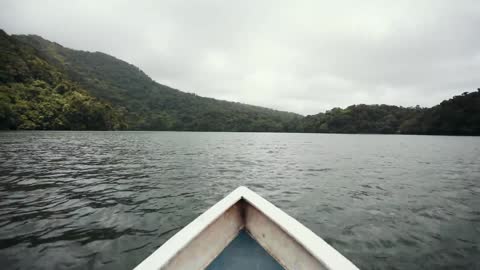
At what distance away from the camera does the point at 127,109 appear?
5571 inches

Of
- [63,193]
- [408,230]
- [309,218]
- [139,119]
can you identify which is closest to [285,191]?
[309,218]

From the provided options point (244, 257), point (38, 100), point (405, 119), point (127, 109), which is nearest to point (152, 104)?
point (127, 109)

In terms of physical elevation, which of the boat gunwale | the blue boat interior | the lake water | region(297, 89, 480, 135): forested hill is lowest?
the lake water

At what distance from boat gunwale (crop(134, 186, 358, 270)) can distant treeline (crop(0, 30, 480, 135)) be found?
78787mm

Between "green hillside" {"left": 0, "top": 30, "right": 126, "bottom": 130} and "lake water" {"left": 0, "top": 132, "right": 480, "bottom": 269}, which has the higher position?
"green hillside" {"left": 0, "top": 30, "right": 126, "bottom": 130}

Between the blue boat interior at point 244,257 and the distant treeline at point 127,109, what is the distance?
79.0 meters

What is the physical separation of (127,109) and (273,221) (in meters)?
157

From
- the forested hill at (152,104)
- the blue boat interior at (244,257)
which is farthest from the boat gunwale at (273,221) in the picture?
the forested hill at (152,104)

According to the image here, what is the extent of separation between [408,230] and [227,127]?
145 meters

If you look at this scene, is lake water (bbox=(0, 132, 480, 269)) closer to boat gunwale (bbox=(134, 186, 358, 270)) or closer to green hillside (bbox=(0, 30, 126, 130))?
boat gunwale (bbox=(134, 186, 358, 270))

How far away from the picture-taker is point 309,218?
6.56m

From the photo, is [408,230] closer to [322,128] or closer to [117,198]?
[117,198]

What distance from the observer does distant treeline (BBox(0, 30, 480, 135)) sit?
72.8 metres

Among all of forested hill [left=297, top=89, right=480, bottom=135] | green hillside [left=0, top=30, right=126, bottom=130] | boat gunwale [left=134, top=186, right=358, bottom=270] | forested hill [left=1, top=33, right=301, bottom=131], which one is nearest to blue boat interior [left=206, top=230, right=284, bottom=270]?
boat gunwale [left=134, top=186, right=358, bottom=270]
